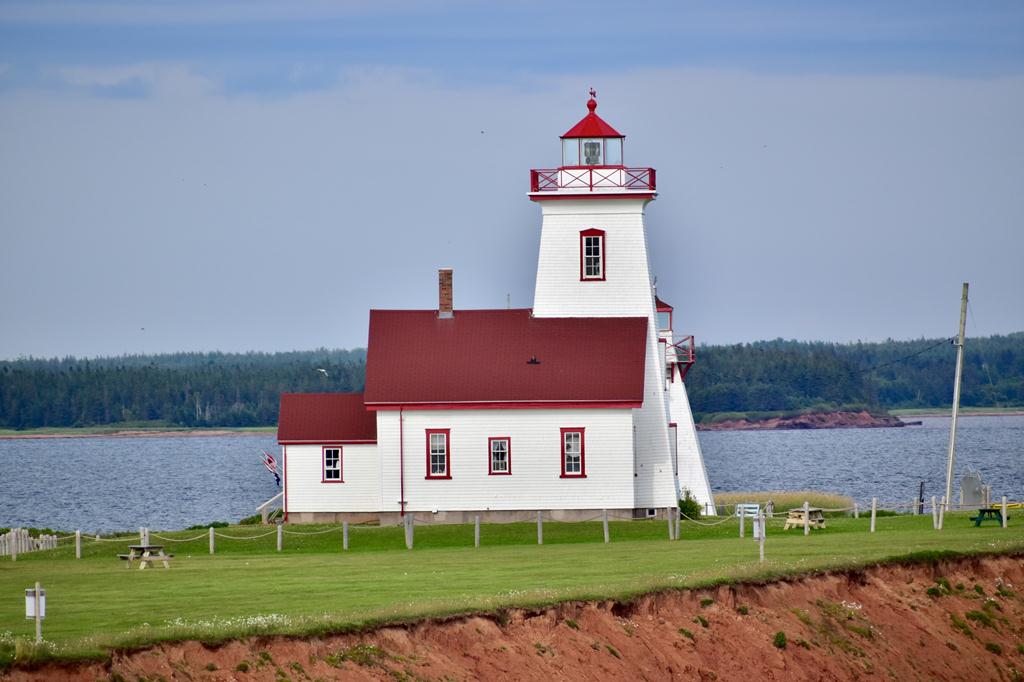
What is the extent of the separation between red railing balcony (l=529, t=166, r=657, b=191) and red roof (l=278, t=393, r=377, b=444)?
8.40 m

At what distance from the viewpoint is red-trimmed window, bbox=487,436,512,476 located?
159 feet

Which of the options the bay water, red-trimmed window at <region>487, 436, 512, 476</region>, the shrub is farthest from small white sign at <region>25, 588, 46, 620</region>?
the bay water

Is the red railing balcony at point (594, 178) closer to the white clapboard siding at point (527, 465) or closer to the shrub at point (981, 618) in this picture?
the white clapboard siding at point (527, 465)

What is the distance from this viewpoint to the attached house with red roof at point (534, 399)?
48312 mm

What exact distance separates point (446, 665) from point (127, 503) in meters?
62.2

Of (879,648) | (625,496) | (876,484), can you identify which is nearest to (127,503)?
(876,484)

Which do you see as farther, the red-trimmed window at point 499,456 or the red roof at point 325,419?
the red roof at point 325,419

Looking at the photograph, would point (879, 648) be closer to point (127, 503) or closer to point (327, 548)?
point (327, 548)

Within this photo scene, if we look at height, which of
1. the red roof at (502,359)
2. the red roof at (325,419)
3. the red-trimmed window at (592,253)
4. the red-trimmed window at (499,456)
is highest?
the red-trimmed window at (592,253)

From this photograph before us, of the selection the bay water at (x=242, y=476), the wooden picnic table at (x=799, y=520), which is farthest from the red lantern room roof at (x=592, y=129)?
the bay water at (x=242, y=476)

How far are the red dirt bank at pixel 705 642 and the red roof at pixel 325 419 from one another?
19393mm

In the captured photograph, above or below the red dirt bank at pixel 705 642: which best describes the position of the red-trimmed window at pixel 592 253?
above

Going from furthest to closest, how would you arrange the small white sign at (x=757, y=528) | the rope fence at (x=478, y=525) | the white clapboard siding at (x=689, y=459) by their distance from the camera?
1. the white clapboard siding at (x=689, y=459)
2. the rope fence at (x=478, y=525)
3. the small white sign at (x=757, y=528)

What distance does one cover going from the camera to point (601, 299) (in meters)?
50.8
